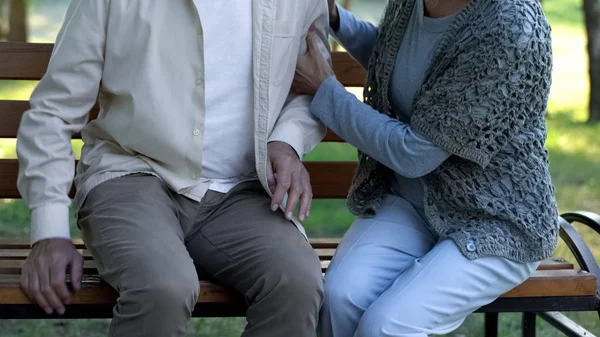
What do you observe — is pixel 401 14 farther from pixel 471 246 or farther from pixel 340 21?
pixel 471 246

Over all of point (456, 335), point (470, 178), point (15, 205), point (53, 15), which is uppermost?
point (470, 178)

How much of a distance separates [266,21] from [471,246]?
A: 92 centimetres

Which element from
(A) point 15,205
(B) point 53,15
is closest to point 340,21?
(A) point 15,205

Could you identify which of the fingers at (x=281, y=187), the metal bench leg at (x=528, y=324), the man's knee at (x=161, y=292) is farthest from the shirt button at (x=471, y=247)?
the metal bench leg at (x=528, y=324)

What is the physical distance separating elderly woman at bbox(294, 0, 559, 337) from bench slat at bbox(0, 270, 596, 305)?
10 cm

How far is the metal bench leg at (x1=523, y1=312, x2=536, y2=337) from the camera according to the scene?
3.65 metres

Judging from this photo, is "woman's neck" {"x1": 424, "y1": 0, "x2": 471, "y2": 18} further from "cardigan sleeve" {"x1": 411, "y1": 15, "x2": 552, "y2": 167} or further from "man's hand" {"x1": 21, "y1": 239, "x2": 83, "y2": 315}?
"man's hand" {"x1": 21, "y1": 239, "x2": 83, "y2": 315}

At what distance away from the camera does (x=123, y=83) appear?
2729mm

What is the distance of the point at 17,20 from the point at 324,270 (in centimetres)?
665

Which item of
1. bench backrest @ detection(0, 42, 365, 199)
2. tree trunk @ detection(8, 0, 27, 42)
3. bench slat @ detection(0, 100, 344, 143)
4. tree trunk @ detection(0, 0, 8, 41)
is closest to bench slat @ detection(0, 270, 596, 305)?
bench backrest @ detection(0, 42, 365, 199)

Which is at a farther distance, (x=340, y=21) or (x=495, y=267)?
(x=340, y=21)

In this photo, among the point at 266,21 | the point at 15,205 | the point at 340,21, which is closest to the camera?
the point at 266,21

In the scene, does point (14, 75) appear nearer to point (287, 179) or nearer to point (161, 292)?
point (287, 179)

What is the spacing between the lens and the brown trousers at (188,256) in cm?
242
